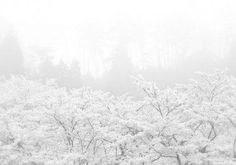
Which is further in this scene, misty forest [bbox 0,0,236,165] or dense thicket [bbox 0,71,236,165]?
misty forest [bbox 0,0,236,165]

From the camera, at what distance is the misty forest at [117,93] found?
16.9 meters

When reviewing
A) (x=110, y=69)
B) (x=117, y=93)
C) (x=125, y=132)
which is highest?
(x=110, y=69)

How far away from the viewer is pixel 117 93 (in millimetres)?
46406

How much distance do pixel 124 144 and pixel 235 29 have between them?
2085 inches

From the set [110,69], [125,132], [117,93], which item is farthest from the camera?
[110,69]

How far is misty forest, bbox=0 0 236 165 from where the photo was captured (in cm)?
1686

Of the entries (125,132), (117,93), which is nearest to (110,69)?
(117,93)

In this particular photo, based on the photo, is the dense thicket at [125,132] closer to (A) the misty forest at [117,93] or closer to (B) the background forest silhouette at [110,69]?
(A) the misty forest at [117,93]

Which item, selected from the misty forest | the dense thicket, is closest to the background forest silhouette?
the misty forest

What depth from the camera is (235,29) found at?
64.2m

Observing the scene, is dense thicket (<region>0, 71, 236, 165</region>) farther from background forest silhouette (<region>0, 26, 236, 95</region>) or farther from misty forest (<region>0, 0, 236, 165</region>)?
background forest silhouette (<region>0, 26, 236, 95</region>)

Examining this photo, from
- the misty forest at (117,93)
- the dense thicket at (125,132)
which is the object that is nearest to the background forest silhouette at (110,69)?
the misty forest at (117,93)

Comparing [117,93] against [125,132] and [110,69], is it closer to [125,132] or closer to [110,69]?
[110,69]

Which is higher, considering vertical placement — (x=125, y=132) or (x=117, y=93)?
(x=125, y=132)
